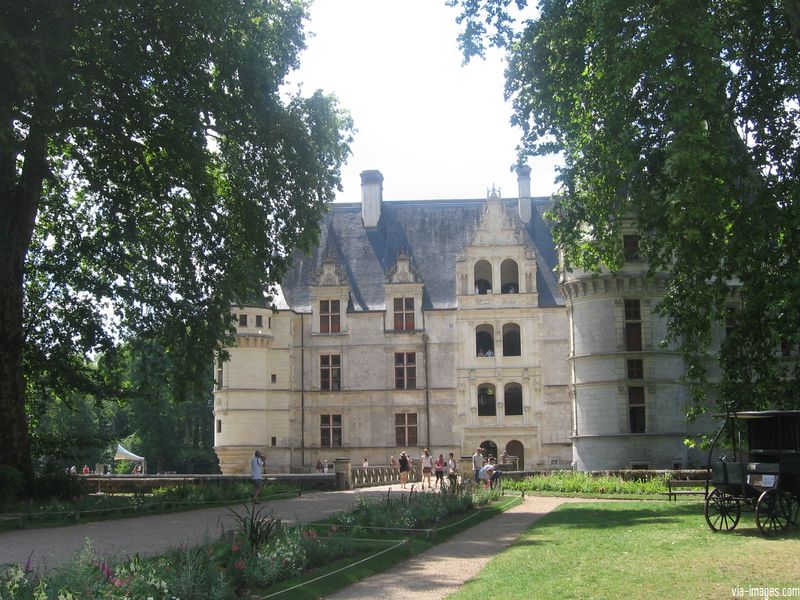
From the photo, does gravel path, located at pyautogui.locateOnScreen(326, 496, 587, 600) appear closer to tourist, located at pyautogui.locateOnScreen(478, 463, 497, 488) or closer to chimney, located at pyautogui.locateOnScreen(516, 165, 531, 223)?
tourist, located at pyautogui.locateOnScreen(478, 463, 497, 488)

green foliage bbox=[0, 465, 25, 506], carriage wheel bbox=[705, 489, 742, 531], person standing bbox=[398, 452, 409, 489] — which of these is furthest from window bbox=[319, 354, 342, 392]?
carriage wheel bbox=[705, 489, 742, 531]

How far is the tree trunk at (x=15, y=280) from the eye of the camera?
70.8 ft

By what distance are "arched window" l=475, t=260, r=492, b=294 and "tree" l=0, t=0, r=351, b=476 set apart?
69.8 ft

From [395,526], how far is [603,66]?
977cm

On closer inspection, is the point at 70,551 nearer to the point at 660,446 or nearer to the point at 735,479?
the point at 735,479

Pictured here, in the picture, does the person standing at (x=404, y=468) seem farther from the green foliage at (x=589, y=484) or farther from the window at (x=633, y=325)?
the window at (x=633, y=325)

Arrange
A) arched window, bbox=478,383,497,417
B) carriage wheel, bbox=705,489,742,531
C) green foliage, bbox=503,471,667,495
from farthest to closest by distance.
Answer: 1. arched window, bbox=478,383,497,417
2. green foliage, bbox=503,471,667,495
3. carriage wheel, bbox=705,489,742,531

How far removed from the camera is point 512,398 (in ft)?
151

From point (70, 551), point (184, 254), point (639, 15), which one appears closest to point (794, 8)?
point (639, 15)

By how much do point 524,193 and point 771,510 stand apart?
36.5 metres

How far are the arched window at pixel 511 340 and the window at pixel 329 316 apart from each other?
875 cm

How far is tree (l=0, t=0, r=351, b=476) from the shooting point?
21.3 m

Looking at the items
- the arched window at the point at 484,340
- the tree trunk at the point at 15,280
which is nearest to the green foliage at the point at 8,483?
the tree trunk at the point at 15,280

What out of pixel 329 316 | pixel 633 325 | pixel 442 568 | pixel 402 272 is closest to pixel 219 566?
pixel 442 568
